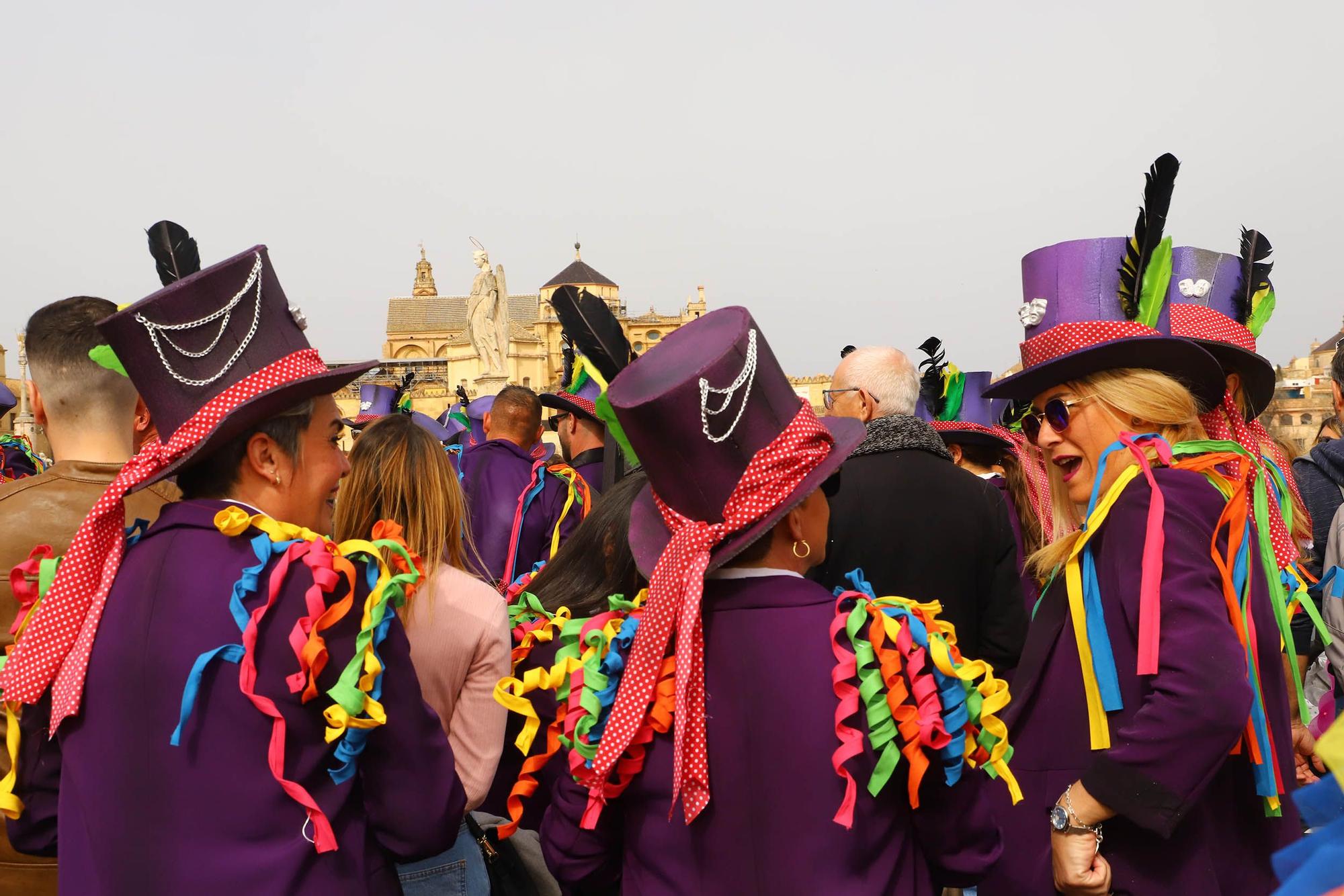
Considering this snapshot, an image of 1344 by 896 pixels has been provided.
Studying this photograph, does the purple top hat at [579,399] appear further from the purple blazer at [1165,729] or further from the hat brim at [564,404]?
the purple blazer at [1165,729]

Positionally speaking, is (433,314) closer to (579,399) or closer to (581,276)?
(581,276)

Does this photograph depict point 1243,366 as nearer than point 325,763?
No

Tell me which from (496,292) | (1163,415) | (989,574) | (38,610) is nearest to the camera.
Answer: (38,610)

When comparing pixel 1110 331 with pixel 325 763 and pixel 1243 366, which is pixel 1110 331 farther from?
pixel 325 763

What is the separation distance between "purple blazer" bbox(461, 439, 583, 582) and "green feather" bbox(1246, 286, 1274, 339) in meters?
3.73

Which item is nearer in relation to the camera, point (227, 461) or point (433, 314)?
point (227, 461)

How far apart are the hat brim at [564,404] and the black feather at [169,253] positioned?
3.74 meters

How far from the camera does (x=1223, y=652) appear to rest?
96.2 inches

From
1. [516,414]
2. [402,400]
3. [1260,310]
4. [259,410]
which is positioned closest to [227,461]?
[259,410]

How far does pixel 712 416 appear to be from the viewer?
6.74 feet

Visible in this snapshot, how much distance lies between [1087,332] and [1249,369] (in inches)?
26.2

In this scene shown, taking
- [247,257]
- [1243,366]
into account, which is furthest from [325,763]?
[1243,366]

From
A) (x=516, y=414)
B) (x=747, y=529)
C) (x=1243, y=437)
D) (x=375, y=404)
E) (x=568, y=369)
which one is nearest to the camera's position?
(x=747, y=529)

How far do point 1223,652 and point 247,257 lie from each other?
7.43 ft
